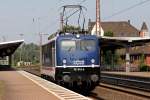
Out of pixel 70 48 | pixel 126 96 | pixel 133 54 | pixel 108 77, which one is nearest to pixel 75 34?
pixel 70 48

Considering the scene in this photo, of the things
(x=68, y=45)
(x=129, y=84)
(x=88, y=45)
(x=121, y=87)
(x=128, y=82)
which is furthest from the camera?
(x=128, y=82)

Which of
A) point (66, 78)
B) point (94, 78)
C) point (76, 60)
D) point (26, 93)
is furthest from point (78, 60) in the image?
point (26, 93)

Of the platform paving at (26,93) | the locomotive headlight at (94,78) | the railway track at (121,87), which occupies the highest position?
the locomotive headlight at (94,78)

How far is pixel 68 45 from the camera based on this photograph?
86.2ft

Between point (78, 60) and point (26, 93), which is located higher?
point (78, 60)

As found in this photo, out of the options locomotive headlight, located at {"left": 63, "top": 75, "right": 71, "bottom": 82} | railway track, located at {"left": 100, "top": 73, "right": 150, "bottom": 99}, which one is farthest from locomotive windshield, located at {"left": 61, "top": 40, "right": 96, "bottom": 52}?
railway track, located at {"left": 100, "top": 73, "right": 150, "bottom": 99}

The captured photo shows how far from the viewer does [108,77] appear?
37281 millimetres

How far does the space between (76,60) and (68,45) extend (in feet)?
2.90

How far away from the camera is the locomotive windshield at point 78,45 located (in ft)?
86.0

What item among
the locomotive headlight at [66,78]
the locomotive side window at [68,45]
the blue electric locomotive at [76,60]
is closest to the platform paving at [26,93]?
the locomotive headlight at [66,78]

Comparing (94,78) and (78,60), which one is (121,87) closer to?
(94,78)

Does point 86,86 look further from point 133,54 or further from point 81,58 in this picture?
point 133,54

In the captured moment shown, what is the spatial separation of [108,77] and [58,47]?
11846mm

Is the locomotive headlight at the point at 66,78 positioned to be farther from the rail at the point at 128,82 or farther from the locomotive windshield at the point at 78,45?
the rail at the point at 128,82
